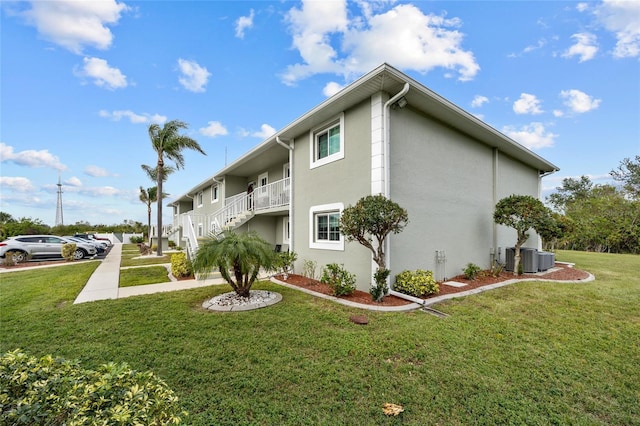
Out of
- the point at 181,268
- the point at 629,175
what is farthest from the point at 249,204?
the point at 629,175

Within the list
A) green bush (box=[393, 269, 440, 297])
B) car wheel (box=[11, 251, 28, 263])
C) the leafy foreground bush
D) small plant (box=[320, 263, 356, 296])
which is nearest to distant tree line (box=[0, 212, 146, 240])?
car wheel (box=[11, 251, 28, 263])

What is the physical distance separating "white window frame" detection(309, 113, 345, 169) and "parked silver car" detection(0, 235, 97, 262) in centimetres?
1617

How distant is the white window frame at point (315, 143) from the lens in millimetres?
8055

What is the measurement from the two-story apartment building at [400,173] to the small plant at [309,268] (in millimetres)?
228

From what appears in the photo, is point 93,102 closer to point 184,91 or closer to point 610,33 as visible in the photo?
point 184,91

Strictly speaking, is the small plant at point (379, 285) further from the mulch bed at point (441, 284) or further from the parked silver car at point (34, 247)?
the parked silver car at point (34, 247)

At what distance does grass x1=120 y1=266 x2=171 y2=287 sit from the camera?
350 inches

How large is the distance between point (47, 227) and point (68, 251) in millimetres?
24162

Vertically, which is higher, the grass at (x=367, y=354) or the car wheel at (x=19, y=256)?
the car wheel at (x=19, y=256)

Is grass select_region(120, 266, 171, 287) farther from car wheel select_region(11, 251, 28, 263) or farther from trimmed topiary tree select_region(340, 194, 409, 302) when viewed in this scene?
car wheel select_region(11, 251, 28, 263)

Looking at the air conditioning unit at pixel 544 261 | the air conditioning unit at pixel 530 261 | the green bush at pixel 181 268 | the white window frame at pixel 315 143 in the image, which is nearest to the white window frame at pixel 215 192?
the green bush at pixel 181 268

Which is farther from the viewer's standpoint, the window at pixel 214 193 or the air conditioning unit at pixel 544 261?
the window at pixel 214 193

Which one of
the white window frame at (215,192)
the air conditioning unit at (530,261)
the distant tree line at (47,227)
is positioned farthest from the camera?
the distant tree line at (47,227)

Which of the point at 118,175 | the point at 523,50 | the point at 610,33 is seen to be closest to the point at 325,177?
the point at 523,50
